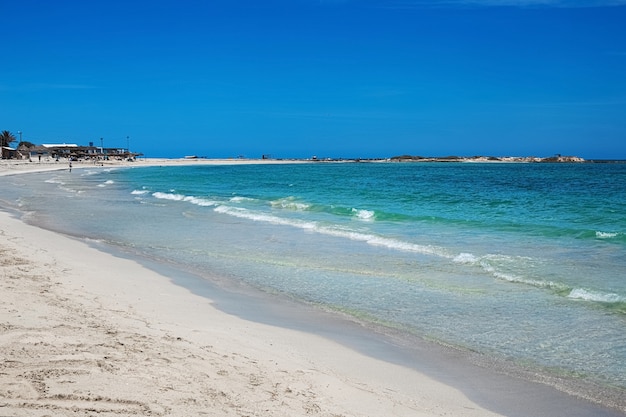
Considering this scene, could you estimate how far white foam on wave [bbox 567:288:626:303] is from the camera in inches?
338

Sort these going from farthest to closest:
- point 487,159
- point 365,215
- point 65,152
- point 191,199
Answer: point 487,159 < point 65,152 < point 191,199 < point 365,215

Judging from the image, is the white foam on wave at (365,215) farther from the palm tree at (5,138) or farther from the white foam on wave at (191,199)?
the palm tree at (5,138)


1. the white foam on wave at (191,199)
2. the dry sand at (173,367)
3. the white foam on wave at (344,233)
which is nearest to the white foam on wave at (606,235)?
the white foam on wave at (344,233)

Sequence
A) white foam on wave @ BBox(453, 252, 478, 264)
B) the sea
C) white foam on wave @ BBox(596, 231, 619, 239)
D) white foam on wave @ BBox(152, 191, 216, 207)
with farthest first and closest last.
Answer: white foam on wave @ BBox(152, 191, 216, 207), white foam on wave @ BBox(596, 231, 619, 239), white foam on wave @ BBox(453, 252, 478, 264), the sea

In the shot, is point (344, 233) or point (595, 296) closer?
point (595, 296)

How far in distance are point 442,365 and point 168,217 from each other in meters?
17.1

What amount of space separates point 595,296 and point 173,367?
6.96m

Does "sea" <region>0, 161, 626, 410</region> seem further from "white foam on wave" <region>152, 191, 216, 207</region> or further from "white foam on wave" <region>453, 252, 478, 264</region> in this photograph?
"white foam on wave" <region>152, 191, 216, 207</region>

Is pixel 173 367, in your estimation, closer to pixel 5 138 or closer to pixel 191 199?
pixel 191 199

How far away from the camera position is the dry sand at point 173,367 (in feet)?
13.5

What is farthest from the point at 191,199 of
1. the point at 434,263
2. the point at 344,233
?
the point at 434,263

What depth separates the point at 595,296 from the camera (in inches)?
346

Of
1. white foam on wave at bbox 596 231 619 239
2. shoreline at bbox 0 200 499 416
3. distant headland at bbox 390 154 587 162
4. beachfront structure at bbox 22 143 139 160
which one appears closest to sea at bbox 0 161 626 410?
white foam on wave at bbox 596 231 619 239

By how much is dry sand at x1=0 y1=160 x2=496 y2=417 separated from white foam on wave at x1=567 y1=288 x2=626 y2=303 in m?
4.54
